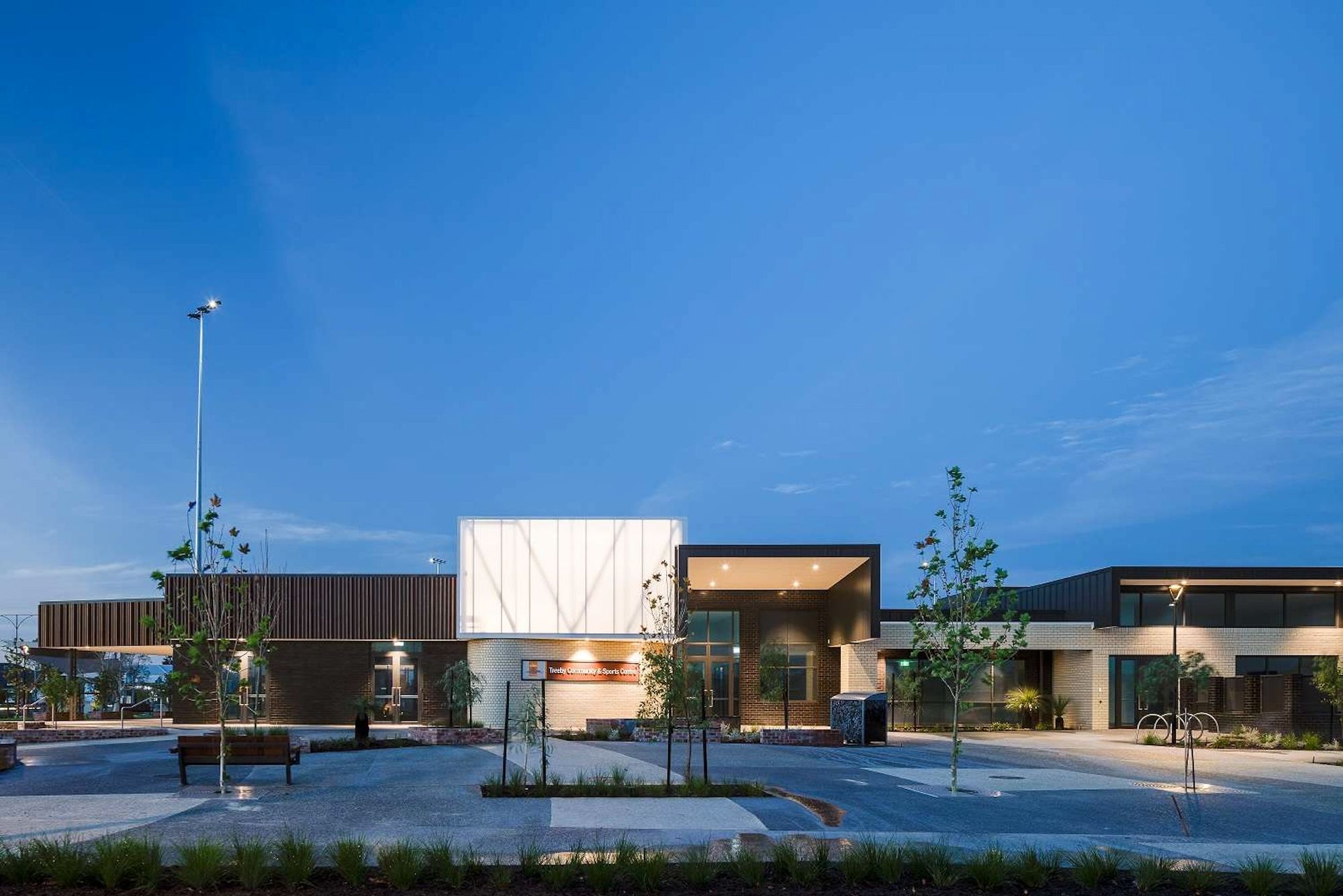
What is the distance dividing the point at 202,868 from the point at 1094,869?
828 centimetres

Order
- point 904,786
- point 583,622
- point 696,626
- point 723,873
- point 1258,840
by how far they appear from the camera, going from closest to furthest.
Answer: point 723,873
point 1258,840
point 904,786
point 583,622
point 696,626

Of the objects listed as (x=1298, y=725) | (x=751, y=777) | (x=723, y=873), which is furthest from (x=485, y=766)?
(x=1298, y=725)

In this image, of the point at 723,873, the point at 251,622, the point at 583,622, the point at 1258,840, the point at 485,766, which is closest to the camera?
the point at 723,873

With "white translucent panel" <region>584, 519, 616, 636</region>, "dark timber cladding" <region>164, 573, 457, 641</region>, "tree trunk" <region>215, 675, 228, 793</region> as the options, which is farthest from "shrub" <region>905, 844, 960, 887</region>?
"dark timber cladding" <region>164, 573, 457, 641</region>

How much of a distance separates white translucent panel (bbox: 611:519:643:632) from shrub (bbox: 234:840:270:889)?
2855 cm

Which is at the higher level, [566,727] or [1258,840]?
[1258,840]

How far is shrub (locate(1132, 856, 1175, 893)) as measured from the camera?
32.3 feet

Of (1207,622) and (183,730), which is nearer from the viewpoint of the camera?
(183,730)

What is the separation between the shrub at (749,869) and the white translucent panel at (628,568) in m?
28.2

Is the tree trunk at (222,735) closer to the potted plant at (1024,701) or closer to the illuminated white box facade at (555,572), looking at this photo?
the illuminated white box facade at (555,572)

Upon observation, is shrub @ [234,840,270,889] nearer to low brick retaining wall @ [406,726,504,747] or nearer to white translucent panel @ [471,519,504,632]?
low brick retaining wall @ [406,726,504,747]

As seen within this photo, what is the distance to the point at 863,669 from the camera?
38719mm

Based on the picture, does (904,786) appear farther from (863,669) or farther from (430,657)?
(430,657)

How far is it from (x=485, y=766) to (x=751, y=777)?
5.63 metres
